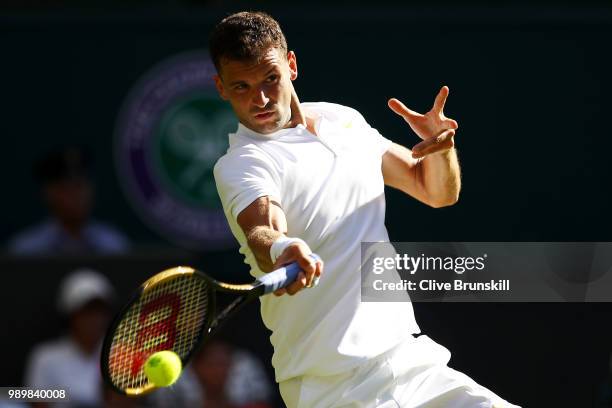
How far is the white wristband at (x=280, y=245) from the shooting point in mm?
3920

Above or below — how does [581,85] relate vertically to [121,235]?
above

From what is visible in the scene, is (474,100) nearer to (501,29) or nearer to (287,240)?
(501,29)

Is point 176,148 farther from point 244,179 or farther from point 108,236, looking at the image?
point 244,179

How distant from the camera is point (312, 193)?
4309mm

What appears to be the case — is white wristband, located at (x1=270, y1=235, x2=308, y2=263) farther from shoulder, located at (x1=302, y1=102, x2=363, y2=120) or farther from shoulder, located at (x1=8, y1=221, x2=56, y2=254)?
shoulder, located at (x1=8, y1=221, x2=56, y2=254)

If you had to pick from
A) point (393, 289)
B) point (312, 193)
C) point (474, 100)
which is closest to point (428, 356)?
point (393, 289)

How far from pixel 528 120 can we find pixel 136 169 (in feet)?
7.68

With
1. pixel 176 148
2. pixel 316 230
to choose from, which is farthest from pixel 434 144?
pixel 176 148

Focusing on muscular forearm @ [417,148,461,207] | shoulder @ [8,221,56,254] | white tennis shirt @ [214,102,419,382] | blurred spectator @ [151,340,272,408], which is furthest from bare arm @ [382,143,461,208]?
shoulder @ [8,221,56,254]

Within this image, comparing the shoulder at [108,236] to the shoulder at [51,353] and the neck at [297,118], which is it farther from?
the neck at [297,118]

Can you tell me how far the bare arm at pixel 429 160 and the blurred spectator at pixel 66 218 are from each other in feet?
11.7

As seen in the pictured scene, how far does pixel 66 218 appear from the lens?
825 cm

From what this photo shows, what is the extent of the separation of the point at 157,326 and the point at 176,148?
13.1ft

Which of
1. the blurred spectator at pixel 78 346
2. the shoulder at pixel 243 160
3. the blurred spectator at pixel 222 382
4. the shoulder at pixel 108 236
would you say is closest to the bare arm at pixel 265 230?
the shoulder at pixel 243 160
